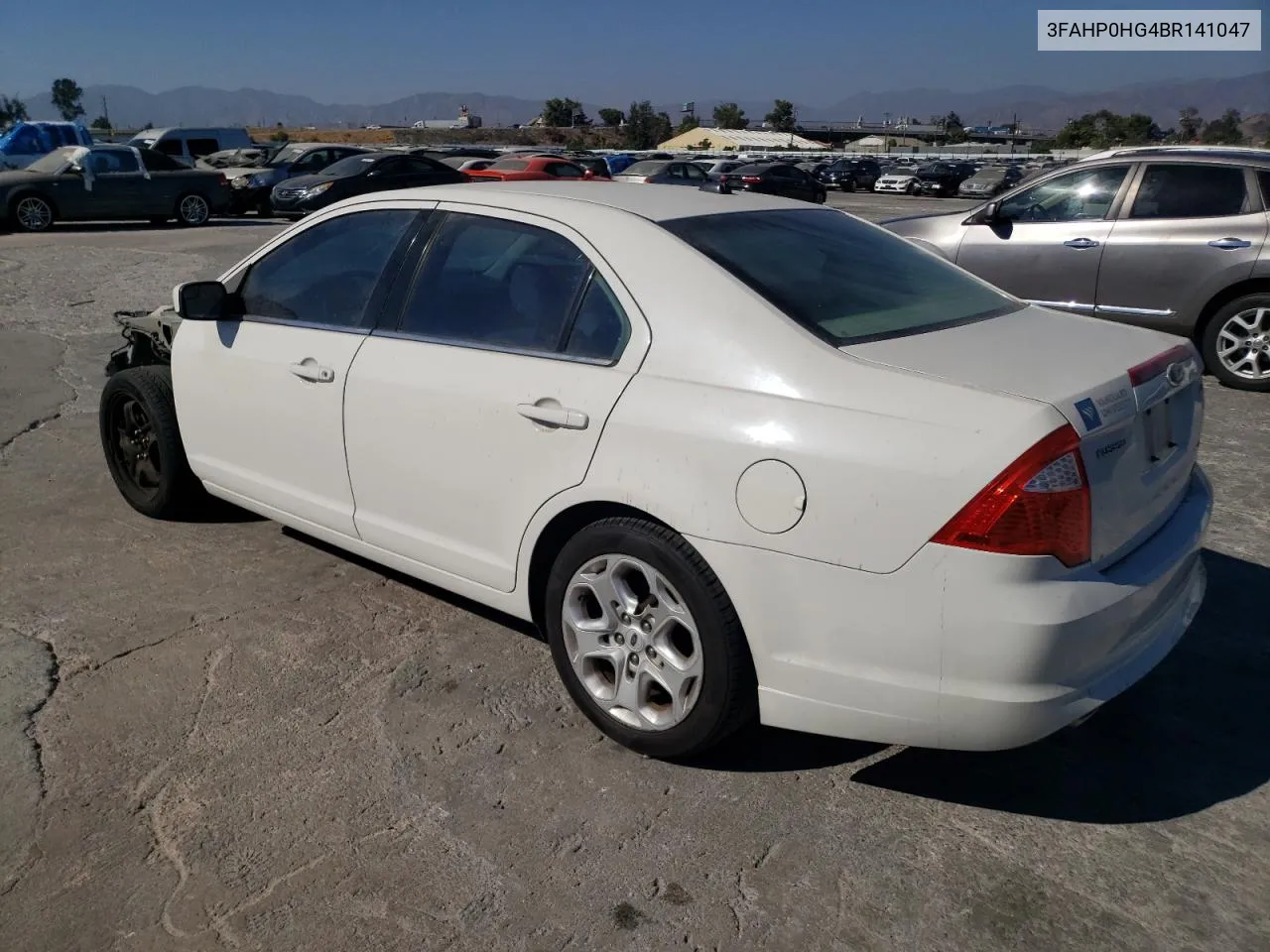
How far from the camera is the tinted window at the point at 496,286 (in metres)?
3.36

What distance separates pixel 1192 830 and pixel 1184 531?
31.9 inches

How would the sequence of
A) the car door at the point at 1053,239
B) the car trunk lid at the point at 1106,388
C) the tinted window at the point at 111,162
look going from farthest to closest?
the tinted window at the point at 111,162 → the car door at the point at 1053,239 → the car trunk lid at the point at 1106,388

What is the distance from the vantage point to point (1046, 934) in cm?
248

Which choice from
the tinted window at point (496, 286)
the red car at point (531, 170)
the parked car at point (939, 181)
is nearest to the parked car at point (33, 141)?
the red car at point (531, 170)

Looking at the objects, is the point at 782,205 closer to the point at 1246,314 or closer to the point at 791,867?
the point at 791,867

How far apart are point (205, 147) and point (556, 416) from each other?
3046 cm

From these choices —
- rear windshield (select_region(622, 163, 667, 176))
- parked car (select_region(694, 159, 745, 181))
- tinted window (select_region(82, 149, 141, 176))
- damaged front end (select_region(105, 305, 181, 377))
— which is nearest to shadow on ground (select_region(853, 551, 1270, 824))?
damaged front end (select_region(105, 305, 181, 377))

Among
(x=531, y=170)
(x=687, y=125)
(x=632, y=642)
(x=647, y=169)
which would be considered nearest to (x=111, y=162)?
(x=531, y=170)

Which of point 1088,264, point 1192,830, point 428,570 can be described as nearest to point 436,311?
point 428,570

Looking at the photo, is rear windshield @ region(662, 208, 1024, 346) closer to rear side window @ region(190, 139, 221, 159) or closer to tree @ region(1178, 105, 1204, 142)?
rear side window @ region(190, 139, 221, 159)

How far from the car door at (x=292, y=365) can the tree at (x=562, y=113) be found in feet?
332

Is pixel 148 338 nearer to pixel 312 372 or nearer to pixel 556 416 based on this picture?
pixel 312 372

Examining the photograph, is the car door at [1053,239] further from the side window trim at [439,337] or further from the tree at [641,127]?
the tree at [641,127]

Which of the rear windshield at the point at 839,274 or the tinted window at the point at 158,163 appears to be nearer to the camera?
the rear windshield at the point at 839,274
